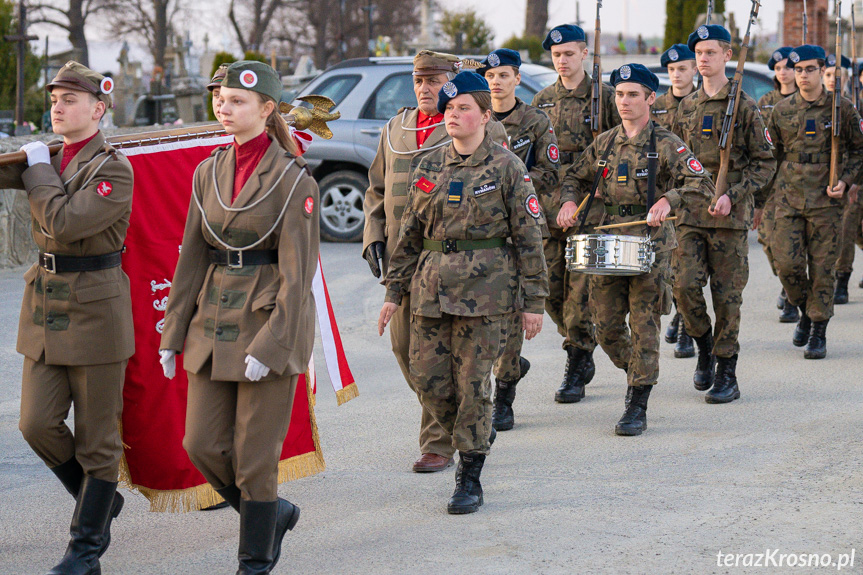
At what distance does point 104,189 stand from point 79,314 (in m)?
0.48

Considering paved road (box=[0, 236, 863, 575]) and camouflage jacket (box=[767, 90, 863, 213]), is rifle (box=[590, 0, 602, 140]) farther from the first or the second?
camouflage jacket (box=[767, 90, 863, 213])

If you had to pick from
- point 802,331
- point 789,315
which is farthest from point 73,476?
point 789,315

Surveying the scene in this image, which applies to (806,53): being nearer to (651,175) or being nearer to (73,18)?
(651,175)

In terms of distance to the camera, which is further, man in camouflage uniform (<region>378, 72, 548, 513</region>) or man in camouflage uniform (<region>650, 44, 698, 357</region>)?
man in camouflage uniform (<region>650, 44, 698, 357</region>)

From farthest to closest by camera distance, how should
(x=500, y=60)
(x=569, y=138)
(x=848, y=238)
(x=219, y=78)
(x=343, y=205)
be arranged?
1. (x=343, y=205)
2. (x=848, y=238)
3. (x=569, y=138)
4. (x=500, y=60)
5. (x=219, y=78)

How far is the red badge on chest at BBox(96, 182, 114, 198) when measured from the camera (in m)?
4.18

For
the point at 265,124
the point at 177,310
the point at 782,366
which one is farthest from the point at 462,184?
the point at 782,366

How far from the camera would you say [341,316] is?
9.80 meters

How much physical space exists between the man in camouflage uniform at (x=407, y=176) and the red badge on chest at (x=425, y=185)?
487mm

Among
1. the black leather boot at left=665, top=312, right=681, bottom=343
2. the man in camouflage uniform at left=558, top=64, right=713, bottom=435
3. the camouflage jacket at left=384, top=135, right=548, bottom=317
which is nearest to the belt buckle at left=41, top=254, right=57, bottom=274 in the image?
the camouflage jacket at left=384, top=135, right=548, bottom=317

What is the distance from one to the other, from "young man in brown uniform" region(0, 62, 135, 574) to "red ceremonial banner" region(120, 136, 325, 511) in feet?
1.27

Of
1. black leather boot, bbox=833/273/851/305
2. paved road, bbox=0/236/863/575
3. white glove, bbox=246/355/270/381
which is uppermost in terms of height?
white glove, bbox=246/355/270/381

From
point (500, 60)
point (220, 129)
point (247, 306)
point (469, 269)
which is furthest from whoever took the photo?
point (500, 60)

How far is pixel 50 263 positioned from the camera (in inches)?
167
